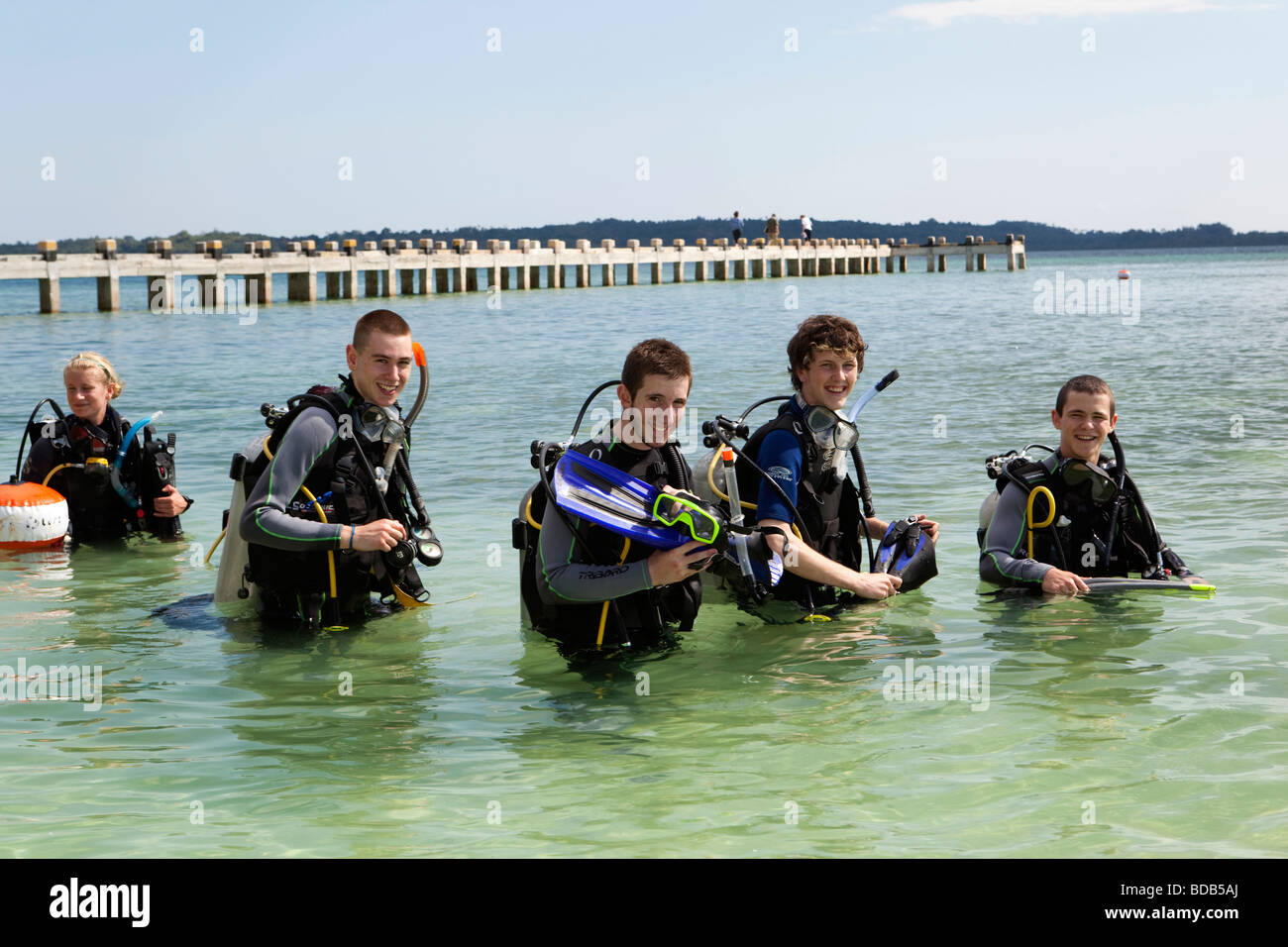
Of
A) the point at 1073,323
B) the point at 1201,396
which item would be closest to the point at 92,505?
the point at 1201,396

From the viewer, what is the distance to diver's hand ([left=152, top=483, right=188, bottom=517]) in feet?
26.2

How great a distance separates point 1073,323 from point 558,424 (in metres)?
19.2

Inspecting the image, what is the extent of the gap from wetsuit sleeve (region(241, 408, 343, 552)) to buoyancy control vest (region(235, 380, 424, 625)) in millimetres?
72

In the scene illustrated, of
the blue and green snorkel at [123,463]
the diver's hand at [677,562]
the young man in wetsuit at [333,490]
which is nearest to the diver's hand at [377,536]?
the young man in wetsuit at [333,490]

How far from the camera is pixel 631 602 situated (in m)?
5.29

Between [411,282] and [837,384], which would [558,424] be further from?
[411,282]

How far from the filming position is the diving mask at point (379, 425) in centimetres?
557

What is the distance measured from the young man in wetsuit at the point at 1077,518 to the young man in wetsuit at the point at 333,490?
8.63 ft

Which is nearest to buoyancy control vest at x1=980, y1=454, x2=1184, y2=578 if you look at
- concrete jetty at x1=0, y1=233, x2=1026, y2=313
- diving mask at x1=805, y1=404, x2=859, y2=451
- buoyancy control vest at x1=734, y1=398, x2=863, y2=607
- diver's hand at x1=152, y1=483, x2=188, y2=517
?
buoyancy control vest at x1=734, y1=398, x2=863, y2=607

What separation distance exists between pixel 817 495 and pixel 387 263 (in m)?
40.2

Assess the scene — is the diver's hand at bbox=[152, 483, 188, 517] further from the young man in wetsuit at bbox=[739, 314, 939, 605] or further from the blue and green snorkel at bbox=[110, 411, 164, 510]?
the young man in wetsuit at bbox=[739, 314, 939, 605]

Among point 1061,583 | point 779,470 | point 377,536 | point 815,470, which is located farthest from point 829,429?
point 377,536

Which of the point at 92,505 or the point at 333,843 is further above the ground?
the point at 92,505
